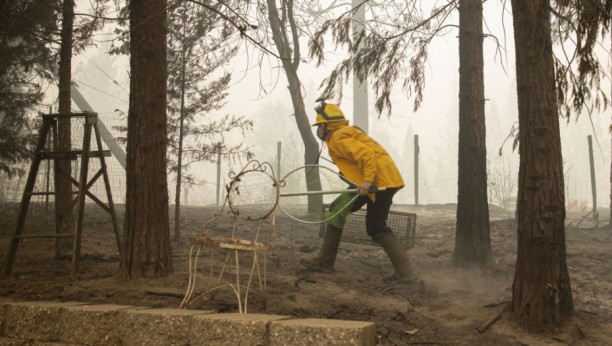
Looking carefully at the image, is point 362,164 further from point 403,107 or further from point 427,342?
point 403,107

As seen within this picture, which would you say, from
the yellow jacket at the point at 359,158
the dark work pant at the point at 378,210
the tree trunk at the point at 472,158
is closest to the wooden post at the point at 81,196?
the yellow jacket at the point at 359,158

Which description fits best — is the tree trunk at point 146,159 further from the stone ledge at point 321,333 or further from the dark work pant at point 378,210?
the dark work pant at point 378,210

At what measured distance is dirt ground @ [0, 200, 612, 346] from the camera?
2.77 metres

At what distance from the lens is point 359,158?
390 cm

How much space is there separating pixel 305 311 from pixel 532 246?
A: 1719 millimetres

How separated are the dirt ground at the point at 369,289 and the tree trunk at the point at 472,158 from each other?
0.30 m

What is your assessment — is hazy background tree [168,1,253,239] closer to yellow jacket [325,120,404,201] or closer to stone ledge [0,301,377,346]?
yellow jacket [325,120,404,201]

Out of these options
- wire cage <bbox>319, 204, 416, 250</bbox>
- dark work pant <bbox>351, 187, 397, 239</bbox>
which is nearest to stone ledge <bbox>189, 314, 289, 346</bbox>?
dark work pant <bbox>351, 187, 397, 239</bbox>

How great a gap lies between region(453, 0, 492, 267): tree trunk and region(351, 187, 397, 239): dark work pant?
1162 mm

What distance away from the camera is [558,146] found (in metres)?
2.78

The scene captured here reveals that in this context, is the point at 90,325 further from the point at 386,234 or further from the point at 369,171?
the point at 386,234

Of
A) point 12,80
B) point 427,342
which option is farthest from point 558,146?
point 12,80

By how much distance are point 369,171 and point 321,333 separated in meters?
2.03

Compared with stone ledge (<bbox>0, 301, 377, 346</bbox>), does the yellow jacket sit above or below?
above
